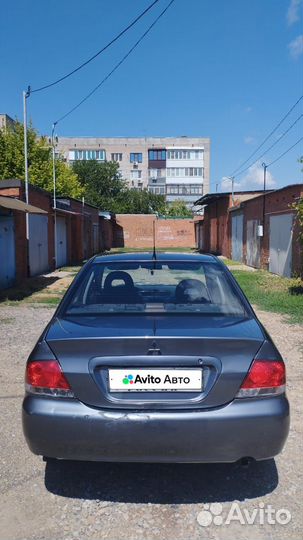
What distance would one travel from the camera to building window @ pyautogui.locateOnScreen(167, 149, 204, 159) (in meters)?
72.4

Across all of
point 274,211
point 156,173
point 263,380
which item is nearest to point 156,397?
point 263,380

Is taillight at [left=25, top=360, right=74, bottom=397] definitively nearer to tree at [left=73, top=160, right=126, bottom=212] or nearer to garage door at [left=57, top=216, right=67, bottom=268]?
garage door at [left=57, top=216, right=67, bottom=268]

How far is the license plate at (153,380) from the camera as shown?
236 cm

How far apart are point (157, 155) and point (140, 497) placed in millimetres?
74251

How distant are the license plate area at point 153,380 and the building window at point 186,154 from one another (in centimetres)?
7232

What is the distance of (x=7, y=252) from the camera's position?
12.9m

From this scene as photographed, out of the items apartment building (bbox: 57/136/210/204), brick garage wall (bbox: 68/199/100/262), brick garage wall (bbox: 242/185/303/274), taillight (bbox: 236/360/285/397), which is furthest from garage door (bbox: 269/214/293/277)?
apartment building (bbox: 57/136/210/204)

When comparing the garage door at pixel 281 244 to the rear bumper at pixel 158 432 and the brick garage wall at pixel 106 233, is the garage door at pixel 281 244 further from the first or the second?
the brick garage wall at pixel 106 233

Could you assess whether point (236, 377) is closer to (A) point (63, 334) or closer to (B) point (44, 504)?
(A) point (63, 334)

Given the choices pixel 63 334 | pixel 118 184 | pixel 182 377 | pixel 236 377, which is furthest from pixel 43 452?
pixel 118 184

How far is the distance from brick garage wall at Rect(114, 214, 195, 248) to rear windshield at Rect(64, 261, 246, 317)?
137ft

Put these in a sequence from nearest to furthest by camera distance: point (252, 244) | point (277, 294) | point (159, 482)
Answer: point (159, 482) → point (277, 294) → point (252, 244)

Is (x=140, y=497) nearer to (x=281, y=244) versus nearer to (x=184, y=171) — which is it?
(x=281, y=244)

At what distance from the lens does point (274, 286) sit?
507 inches
